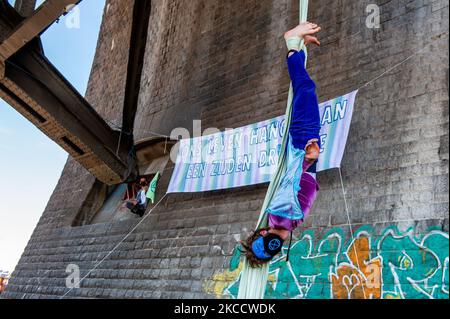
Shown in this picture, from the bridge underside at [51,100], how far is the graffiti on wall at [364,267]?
16.1ft

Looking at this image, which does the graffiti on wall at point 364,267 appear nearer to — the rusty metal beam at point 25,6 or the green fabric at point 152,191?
the green fabric at point 152,191

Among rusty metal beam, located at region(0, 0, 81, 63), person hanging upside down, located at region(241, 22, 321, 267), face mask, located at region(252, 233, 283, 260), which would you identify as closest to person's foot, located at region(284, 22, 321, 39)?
person hanging upside down, located at region(241, 22, 321, 267)

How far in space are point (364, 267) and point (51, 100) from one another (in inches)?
273

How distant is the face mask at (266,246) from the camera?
3949mm

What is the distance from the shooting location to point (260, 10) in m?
8.94

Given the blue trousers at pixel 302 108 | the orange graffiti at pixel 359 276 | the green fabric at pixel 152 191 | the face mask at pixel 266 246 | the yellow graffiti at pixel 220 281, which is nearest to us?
the face mask at pixel 266 246

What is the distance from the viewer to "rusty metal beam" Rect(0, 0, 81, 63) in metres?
8.10

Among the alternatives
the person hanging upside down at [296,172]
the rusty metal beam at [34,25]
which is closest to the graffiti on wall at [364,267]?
the person hanging upside down at [296,172]

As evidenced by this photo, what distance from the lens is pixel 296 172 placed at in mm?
4215

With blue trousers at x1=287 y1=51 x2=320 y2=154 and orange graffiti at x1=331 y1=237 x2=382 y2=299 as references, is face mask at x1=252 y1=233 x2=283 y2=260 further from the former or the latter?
orange graffiti at x1=331 y1=237 x2=382 y2=299

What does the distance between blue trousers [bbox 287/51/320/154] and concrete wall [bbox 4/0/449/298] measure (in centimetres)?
163

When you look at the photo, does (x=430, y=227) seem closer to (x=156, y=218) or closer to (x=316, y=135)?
(x=316, y=135)
